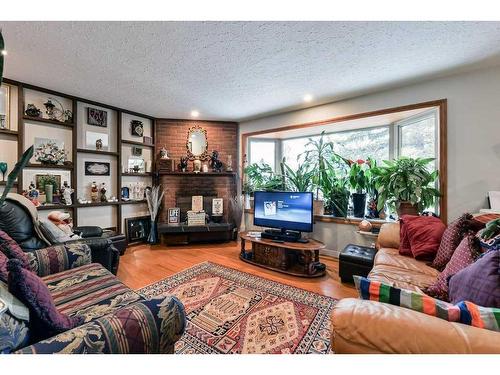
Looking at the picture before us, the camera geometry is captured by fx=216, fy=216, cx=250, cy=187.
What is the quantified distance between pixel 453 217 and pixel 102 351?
329 centimetres

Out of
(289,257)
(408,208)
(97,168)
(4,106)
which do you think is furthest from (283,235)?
(4,106)

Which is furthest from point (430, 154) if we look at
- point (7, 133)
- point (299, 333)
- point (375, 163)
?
point (7, 133)

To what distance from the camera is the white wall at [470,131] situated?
2.23 m

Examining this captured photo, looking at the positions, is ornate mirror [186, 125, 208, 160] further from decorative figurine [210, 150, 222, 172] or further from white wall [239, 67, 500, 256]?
white wall [239, 67, 500, 256]

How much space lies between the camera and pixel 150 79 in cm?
251

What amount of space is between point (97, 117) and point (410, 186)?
4.43m

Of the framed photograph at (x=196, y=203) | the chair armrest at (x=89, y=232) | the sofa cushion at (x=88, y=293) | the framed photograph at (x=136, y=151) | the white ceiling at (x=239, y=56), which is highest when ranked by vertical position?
the white ceiling at (x=239, y=56)

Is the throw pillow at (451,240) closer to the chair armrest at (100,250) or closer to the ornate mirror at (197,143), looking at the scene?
the chair armrest at (100,250)

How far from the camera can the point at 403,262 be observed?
1942mm

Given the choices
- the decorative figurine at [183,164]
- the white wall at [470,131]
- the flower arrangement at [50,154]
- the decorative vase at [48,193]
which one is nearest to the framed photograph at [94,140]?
the flower arrangement at [50,154]

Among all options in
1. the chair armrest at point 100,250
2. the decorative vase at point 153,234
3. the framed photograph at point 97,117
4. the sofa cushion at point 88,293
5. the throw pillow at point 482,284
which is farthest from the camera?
the decorative vase at point 153,234

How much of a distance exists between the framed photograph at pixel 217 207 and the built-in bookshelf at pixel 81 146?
4.20 feet

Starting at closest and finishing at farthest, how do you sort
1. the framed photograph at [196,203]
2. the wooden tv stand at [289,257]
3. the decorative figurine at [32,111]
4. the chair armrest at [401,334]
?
1. the chair armrest at [401,334]
2. the wooden tv stand at [289,257]
3. the decorative figurine at [32,111]
4. the framed photograph at [196,203]
